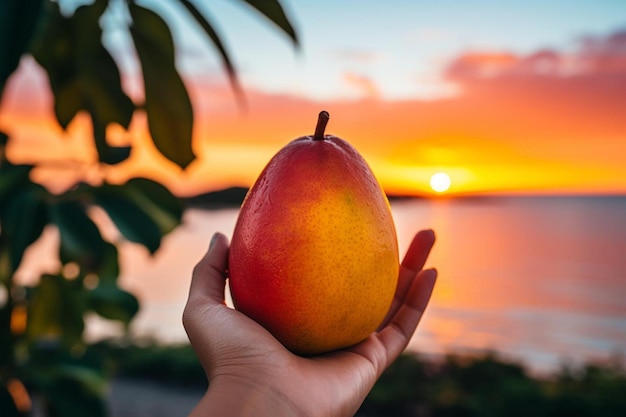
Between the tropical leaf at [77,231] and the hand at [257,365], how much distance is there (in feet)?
0.95

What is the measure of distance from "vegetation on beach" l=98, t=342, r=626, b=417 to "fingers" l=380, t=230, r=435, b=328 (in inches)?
153

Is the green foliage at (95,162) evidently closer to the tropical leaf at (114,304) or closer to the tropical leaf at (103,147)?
the tropical leaf at (103,147)

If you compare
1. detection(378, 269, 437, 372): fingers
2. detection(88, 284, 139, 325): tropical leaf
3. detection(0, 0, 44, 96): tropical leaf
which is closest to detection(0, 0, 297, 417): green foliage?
A: detection(0, 0, 44, 96): tropical leaf

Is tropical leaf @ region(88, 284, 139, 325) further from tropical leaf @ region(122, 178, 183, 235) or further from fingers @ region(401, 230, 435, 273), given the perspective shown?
fingers @ region(401, 230, 435, 273)

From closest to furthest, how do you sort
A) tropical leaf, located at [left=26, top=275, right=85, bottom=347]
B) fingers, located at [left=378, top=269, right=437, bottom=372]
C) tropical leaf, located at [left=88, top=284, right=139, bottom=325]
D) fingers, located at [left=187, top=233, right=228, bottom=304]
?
fingers, located at [left=187, top=233, right=228, bottom=304]
fingers, located at [left=378, top=269, right=437, bottom=372]
tropical leaf, located at [left=26, top=275, right=85, bottom=347]
tropical leaf, located at [left=88, top=284, right=139, bottom=325]

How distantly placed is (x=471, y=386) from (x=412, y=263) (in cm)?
460

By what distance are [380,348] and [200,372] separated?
212 inches

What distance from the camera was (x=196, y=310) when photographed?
1024 mm

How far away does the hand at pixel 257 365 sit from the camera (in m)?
0.86

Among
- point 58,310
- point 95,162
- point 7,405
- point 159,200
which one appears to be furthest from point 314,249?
point 58,310

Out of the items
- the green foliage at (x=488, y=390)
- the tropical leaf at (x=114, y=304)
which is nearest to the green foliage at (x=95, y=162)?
the tropical leaf at (x=114, y=304)

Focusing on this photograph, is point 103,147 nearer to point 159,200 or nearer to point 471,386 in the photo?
point 159,200

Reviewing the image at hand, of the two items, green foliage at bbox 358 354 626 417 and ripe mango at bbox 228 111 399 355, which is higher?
ripe mango at bbox 228 111 399 355

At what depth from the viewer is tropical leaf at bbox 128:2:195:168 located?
51.8 inches
